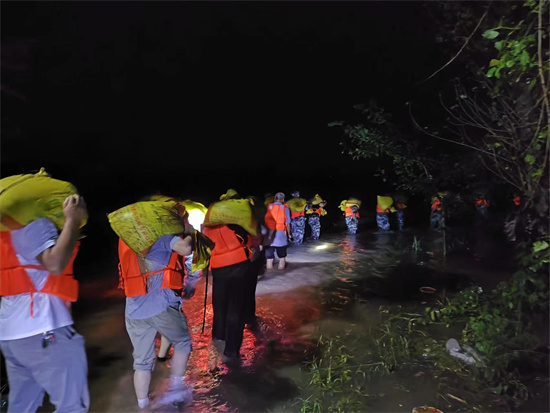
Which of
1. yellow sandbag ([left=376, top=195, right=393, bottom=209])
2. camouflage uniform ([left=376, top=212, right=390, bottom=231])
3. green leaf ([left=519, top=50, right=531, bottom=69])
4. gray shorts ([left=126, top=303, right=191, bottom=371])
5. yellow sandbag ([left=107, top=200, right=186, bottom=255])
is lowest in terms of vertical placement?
camouflage uniform ([left=376, top=212, right=390, bottom=231])

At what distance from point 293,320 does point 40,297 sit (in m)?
3.99

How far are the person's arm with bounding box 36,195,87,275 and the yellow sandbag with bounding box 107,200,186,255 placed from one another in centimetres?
66

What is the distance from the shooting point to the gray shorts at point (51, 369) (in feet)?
7.79

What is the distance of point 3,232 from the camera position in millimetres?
2320

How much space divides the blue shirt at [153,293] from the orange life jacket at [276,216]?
474 cm

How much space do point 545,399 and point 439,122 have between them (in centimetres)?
427

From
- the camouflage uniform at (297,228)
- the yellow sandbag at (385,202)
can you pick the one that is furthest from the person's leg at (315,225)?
the yellow sandbag at (385,202)

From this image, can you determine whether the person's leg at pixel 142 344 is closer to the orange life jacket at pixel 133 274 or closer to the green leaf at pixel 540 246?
the orange life jacket at pixel 133 274

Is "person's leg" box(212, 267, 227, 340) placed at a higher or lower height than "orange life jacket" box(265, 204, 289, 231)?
lower

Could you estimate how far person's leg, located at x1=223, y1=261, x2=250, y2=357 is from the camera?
4.53 meters

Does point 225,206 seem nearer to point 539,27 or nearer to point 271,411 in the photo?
point 271,411

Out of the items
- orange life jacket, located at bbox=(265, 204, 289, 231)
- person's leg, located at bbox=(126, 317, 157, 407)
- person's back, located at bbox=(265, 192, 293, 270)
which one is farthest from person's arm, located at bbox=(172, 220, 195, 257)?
orange life jacket, located at bbox=(265, 204, 289, 231)

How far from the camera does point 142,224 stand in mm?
3107

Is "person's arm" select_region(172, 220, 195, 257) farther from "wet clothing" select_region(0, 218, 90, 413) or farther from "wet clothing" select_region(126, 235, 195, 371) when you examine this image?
"wet clothing" select_region(0, 218, 90, 413)
